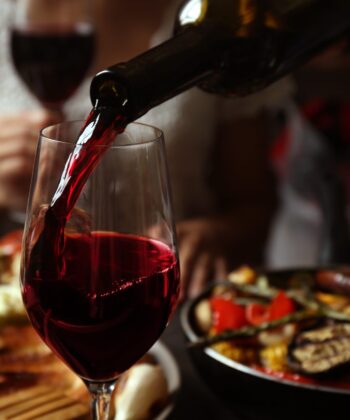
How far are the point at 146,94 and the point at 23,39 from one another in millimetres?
708

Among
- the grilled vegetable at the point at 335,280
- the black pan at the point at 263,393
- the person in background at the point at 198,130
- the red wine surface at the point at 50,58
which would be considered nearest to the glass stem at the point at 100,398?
the black pan at the point at 263,393

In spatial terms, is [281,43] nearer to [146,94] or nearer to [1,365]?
[146,94]

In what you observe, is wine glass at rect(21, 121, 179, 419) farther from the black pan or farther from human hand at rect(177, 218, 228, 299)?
human hand at rect(177, 218, 228, 299)

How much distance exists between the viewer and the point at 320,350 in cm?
72

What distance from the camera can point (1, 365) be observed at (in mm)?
752

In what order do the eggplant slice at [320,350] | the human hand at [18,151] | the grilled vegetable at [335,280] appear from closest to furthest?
1. the eggplant slice at [320,350]
2. the grilled vegetable at [335,280]
3. the human hand at [18,151]

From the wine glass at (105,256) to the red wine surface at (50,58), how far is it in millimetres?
603

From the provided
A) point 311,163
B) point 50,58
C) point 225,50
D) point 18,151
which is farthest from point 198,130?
point 225,50

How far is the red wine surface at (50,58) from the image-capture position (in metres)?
1.13

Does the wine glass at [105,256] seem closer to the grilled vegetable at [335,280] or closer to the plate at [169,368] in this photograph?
the plate at [169,368]

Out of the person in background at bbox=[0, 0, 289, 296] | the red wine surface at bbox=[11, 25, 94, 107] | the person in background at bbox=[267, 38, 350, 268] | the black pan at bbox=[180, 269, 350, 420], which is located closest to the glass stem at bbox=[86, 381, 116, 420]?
the black pan at bbox=[180, 269, 350, 420]

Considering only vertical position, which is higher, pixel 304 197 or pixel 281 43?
pixel 281 43

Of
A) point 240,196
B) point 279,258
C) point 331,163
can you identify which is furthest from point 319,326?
point 279,258

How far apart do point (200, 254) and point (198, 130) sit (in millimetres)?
658
